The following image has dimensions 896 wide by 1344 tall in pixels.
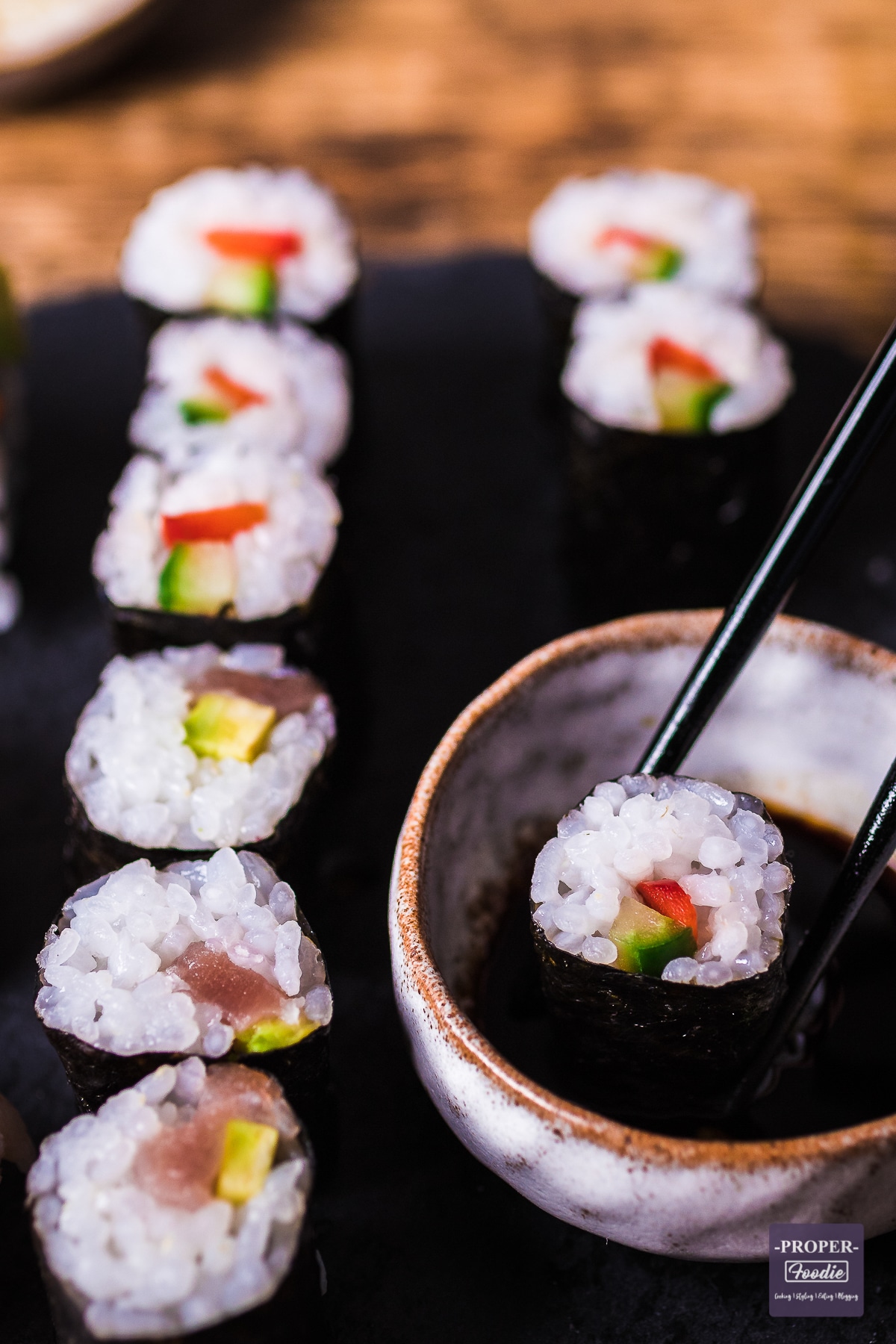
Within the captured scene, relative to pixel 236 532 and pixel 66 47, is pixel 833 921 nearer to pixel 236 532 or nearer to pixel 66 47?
pixel 236 532

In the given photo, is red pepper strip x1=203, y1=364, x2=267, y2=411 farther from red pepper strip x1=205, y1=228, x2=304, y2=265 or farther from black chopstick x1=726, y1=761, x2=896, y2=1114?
black chopstick x1=726, y1=761, x2=896, y2=1114

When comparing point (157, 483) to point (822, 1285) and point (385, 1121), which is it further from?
point (822, 1285)

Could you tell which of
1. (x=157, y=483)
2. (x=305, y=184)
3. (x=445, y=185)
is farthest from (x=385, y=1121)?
(x=445, y=185)

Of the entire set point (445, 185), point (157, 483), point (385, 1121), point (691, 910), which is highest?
point (445, 185)

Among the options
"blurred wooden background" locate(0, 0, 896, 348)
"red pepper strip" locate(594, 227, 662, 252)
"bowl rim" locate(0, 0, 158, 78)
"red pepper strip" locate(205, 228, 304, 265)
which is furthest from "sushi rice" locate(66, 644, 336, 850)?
"bowl rim" locate(0, 0, 158, 78)

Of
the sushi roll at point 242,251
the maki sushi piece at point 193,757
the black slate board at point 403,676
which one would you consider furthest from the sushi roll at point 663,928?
the sushi roll at point 242,251

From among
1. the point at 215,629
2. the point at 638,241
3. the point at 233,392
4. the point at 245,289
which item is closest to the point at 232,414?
the point at 233,392

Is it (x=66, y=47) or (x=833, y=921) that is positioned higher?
(x=66, y=47)
